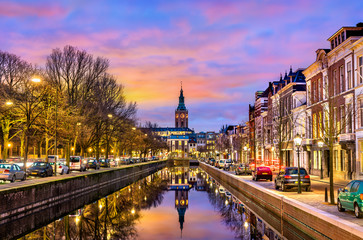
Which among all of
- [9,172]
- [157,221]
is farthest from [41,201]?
[157,221]

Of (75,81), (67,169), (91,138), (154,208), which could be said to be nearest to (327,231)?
(154,208)

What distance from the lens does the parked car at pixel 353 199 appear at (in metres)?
17.7

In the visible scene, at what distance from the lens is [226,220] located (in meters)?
29.4

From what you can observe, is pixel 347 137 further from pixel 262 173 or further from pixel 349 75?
pixel 262 173

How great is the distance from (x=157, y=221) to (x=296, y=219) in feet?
38.6

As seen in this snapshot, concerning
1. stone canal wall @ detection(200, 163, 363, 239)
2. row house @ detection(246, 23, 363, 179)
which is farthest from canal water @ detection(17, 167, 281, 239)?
row house @ detection(246, 23, 363, 179)

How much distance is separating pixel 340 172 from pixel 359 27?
46.7ft

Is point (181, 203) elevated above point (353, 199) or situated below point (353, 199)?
below

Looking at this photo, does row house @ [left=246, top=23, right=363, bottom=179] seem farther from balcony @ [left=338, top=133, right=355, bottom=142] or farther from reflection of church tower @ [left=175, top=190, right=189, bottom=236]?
reflection of church tower @ [left=175, top=190, right=189, bottom=236]

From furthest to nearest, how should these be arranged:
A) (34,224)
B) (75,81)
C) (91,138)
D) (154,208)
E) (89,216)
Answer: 1. (91,138)
2. (75,81)
3. (154,208)
4. (89,216)
5. (34,224)

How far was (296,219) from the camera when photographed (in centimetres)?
2116

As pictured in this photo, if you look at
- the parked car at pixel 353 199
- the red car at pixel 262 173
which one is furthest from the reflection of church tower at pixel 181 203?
the parked car at pixel 353 199

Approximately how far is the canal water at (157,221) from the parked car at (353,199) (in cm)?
384

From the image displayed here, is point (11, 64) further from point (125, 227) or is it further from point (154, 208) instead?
point (125, 227)
